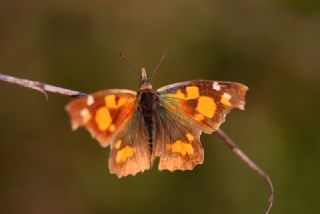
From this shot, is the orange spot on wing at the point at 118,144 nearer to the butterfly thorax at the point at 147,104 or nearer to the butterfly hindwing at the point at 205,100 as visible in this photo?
the butterfly thorax at the point at 147,104

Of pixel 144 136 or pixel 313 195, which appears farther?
pixel 313 195

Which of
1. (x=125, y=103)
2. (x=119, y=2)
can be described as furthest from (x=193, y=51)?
(x=125, y=103)

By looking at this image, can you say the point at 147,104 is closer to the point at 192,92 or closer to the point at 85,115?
the point at 192,92

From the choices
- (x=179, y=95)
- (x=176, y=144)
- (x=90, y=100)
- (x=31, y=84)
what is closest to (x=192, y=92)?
(x=179, y=95)

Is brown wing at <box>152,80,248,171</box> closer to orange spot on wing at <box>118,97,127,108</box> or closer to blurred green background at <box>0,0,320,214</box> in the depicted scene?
orange spot on wing at <box>118,97,127,108</box>

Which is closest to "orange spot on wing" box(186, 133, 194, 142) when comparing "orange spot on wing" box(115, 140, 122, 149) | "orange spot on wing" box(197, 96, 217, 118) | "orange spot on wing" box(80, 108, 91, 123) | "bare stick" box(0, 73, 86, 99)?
"orange spot on wing" box(197, 96, 217, 118)

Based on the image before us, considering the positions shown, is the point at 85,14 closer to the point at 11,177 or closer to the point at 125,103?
the point at 11,177
